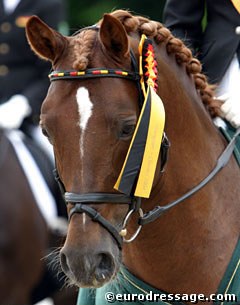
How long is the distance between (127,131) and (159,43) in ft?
1.87

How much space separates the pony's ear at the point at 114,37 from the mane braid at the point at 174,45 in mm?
185

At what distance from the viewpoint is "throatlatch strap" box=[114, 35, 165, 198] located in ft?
11.7

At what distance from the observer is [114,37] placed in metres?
3.61

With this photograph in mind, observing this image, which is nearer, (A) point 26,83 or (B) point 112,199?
(B) point 112,199

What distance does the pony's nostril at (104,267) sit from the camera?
11.4ft

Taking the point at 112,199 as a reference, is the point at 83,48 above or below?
above

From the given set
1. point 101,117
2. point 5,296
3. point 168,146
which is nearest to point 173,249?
point 168,146

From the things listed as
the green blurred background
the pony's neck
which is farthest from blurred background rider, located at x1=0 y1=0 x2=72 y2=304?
the green blurred background

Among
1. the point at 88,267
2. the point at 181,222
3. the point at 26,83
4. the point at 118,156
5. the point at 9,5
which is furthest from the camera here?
the point at 9,5

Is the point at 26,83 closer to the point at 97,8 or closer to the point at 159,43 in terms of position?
the point at 159,43

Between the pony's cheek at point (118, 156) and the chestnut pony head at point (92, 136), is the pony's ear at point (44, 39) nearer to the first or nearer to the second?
the chestnut pony head at point (92, 136)

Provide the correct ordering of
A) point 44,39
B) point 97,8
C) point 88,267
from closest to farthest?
point 88,267 → point 44,39 → point 97,8

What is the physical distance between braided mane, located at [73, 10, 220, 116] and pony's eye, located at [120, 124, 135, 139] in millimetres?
275

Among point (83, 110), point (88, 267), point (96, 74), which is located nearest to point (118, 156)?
point (83, 110)
